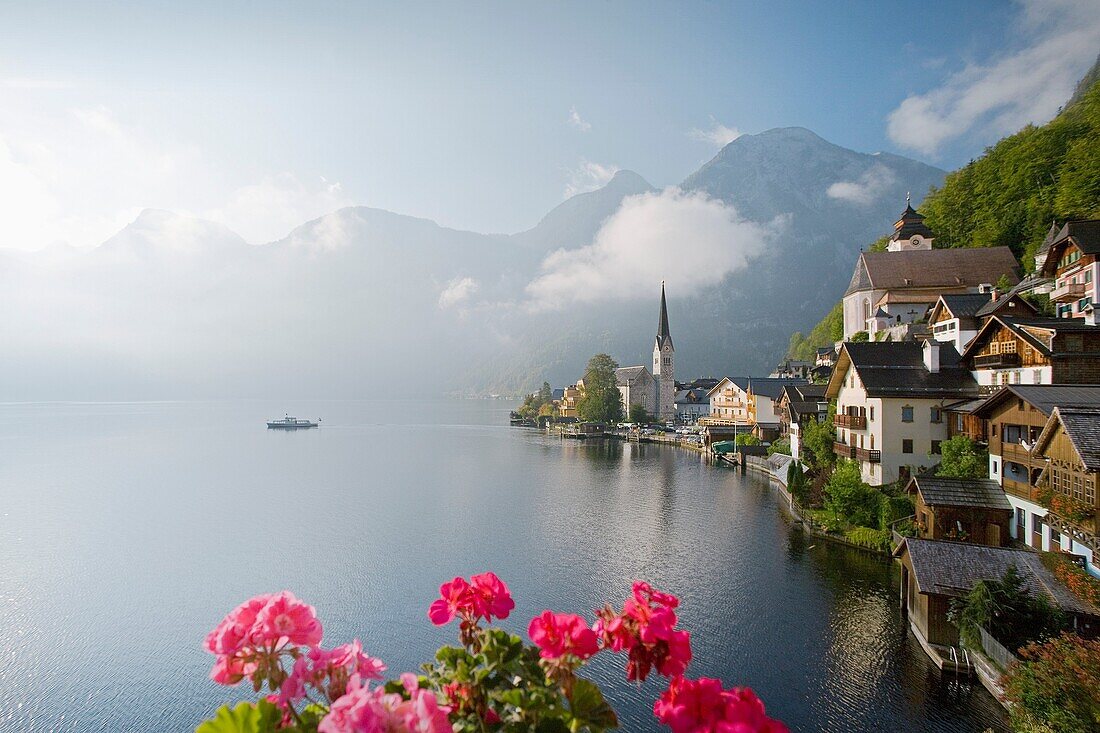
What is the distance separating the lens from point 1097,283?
34.5 m

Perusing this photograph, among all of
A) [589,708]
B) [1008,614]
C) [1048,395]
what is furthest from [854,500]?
[589,708]

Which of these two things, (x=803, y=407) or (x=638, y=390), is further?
(x=638, y=390)

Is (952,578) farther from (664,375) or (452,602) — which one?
(664,375)

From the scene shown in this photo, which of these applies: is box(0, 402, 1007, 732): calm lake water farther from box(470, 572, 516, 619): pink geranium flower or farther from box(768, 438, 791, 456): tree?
box(470, 572, 516, 619): pink geranium flower

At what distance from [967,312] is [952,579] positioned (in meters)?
26.9

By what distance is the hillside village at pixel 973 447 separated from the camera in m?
18.4

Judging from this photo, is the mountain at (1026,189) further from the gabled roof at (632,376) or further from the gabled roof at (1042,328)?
the gabled roof at (632,376)

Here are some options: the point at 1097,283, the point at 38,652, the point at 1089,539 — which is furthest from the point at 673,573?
the point at 1097,283

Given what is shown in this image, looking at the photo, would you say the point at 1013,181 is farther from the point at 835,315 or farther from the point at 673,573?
the point at 673,573

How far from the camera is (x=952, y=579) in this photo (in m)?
18.6

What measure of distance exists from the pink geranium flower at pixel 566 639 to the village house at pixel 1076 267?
43.3 meters

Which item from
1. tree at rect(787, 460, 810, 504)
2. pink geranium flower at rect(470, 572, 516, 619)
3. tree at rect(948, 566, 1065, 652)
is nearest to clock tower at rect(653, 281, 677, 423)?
tree at rect(787, 460, 810, 504)

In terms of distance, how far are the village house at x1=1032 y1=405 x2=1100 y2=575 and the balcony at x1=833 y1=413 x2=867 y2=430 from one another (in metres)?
13.7

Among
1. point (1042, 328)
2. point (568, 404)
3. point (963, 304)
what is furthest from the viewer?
point (568, 404)
